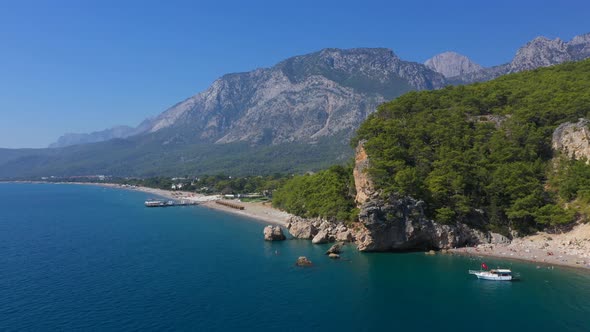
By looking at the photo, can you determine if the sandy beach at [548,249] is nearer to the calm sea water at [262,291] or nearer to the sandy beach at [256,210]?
the calm sea water at [262,291]

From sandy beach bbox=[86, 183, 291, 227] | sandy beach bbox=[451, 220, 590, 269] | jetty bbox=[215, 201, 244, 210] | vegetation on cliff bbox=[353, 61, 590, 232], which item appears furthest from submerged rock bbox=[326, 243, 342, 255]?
jetty bbox=[215, 201, 244, 210]

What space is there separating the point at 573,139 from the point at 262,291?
5149 cm

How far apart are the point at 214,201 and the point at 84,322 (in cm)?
11636

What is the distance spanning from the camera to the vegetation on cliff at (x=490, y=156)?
201ft

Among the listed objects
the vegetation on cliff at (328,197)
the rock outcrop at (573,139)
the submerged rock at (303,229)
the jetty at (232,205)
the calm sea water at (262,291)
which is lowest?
the calm sea water at (262,291)

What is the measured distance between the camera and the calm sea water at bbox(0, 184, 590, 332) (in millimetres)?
37062

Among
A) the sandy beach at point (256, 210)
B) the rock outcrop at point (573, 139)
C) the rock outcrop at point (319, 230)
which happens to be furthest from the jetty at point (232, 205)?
the rock outcrop at point (573, 139)

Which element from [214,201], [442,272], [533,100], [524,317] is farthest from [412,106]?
[214,201]

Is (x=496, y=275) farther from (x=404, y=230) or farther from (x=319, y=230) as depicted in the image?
(x=319, y=230)

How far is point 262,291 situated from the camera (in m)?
45.4

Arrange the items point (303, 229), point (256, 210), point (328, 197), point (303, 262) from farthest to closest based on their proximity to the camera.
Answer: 1. point (256, 210)
2. point (328, 197)
3. point (303, 229)
4. point (303, 262)

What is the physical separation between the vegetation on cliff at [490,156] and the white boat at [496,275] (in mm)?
14312

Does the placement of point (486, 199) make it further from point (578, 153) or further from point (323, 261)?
point (323, 261)

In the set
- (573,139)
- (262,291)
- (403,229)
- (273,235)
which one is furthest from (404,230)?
(573,139)
